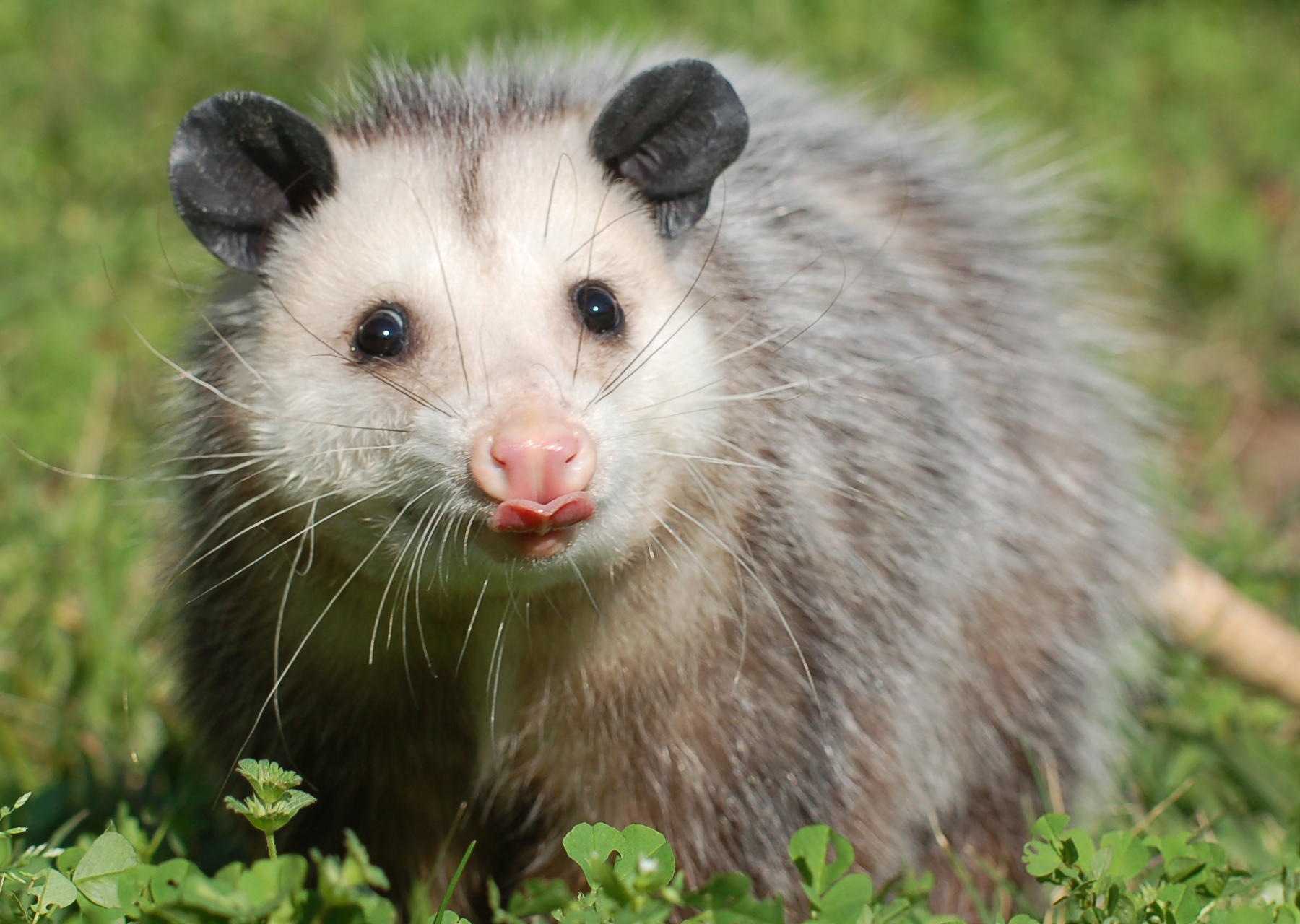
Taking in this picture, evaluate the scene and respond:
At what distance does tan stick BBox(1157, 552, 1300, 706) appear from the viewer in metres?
3.18

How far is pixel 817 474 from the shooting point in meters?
2.29

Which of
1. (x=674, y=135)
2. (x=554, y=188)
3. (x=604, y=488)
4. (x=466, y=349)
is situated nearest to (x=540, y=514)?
(x=604, y=488)

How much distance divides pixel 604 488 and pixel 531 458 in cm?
16

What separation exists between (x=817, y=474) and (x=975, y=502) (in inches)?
16.2

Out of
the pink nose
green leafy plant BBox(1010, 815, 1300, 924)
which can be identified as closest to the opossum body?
the pink nose

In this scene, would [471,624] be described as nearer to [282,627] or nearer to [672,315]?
[282,627]

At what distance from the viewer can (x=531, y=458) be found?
1.71 metres

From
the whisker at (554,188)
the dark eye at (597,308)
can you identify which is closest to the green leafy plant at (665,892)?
the dark eye at (597,308)

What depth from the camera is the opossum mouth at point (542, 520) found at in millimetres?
1735

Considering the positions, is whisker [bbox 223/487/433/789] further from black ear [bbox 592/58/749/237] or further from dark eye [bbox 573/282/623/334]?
black ear [bbox 592/58/749/237]

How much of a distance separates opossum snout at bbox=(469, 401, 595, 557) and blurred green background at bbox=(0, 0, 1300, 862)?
103cm

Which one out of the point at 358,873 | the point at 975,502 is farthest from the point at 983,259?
the point at 358,873

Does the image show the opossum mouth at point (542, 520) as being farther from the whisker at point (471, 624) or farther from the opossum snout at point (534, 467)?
the whisker at point (471, 624)

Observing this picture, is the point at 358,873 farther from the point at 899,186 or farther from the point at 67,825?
the point at 899,186
